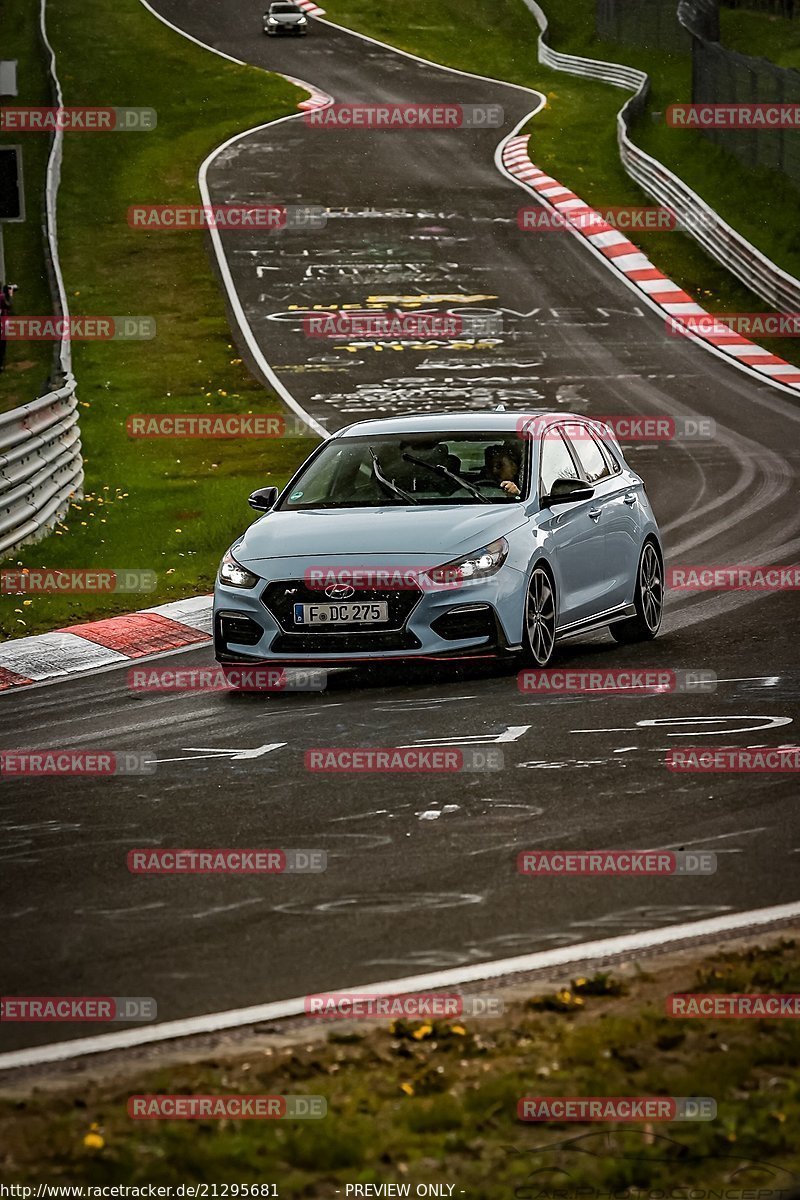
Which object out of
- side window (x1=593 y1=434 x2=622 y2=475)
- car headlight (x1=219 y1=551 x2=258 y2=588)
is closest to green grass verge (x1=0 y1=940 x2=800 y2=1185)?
car headlight (x1=219 y1=551 x2=258 y2=588)

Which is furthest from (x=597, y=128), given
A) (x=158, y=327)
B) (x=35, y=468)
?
(x=35, y=468)

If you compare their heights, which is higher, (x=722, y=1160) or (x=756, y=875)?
(x=722, y=1160)

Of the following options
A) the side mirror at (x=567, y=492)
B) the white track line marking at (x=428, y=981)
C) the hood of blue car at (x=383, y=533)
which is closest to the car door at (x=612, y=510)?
the side mirror at (x=567, y=492)

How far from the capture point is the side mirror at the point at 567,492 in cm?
1233

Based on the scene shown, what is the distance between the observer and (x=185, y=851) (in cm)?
791

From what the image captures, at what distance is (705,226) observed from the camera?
3528 cm

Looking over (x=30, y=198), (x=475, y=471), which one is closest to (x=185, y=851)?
(x=475, y=471)

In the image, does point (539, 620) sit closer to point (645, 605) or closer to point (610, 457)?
point (645, 605)

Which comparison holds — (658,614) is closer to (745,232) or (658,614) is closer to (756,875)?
(756,875)

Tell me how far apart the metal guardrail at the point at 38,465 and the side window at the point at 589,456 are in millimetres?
5305

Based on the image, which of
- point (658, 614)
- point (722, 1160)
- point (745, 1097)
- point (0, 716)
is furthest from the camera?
point (658, 614)

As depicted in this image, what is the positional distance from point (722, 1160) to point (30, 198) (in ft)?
128

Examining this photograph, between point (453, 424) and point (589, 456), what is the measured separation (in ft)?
3.54

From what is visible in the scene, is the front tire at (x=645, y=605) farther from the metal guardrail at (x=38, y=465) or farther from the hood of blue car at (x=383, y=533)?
the metal guardrail at (x=38, y=465)
